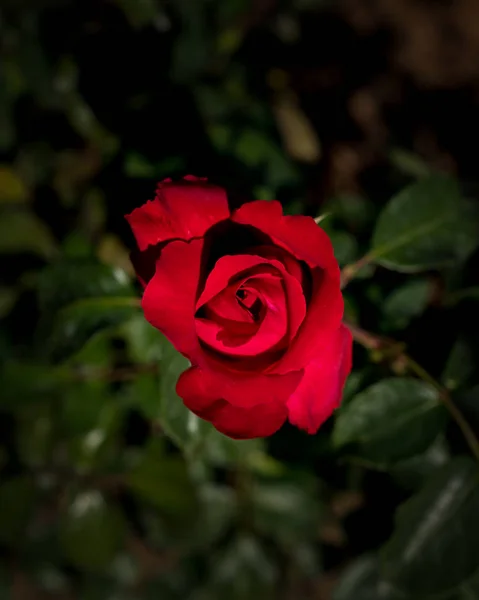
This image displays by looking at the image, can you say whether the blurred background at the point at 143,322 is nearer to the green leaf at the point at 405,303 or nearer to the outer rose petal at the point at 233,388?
the green leaf at the point at 405,303

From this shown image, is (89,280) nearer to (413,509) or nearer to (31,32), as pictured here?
(413,509)

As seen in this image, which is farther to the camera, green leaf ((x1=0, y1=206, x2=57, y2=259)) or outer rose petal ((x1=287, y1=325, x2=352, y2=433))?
green leaf ((x1=0, y1=206, x2=57, y2=259))

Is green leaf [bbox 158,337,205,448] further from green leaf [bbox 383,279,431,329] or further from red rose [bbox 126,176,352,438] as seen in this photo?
green leaf [bbox 383,279,431,329]

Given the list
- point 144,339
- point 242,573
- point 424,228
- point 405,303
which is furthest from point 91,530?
point 424,228

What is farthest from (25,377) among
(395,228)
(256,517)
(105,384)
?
(395,228)

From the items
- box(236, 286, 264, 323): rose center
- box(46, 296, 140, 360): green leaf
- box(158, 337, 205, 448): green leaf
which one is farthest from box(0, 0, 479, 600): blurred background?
box(236, 286, 264, 323): rose center

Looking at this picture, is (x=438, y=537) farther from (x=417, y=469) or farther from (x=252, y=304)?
(x=252, y=304)
